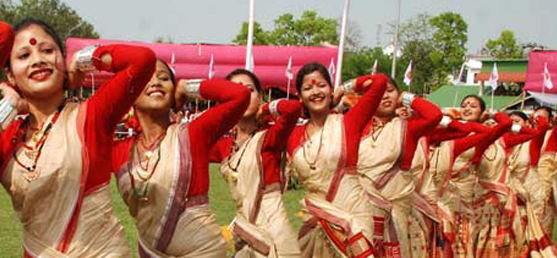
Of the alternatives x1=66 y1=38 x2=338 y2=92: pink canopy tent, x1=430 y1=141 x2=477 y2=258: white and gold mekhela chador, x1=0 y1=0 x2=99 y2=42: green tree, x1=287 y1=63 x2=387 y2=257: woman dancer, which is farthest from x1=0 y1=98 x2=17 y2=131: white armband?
x1=0 y1=0 x2=99 y2=42: green tree

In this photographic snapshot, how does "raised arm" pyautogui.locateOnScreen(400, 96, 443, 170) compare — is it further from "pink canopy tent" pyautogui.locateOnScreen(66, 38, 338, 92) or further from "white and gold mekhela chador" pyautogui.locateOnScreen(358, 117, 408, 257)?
"pink canopy tent" pyautogui.locateOnScreen(66, 38, 338, 92)

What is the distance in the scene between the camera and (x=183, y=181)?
4270 millimetres

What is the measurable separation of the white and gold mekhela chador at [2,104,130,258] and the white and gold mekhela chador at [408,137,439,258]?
4.48 metres

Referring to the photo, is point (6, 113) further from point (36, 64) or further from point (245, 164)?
point (245, 164)

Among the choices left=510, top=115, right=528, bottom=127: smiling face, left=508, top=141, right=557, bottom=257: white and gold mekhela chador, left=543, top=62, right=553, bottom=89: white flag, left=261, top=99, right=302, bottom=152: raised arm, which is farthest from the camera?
left=543, top=62, right=553, bottom=89: white flag

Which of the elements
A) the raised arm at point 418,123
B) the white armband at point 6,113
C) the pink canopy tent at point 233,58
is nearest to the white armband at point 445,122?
the raised arm at point 418,123

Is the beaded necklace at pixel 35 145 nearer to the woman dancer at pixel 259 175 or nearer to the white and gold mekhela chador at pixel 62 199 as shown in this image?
the white and gold mekhela chador at pixel 62 199

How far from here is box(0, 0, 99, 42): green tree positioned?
49.2m


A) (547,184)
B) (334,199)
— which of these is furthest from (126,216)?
(334,199)

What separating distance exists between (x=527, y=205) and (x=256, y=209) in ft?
18.2

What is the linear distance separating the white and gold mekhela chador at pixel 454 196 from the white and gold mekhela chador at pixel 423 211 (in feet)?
0.85

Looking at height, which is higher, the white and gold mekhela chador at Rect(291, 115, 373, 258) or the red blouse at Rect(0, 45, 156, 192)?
the red blouse at Rect(0, 45, 156, 192)

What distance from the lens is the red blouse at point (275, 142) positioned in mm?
5500

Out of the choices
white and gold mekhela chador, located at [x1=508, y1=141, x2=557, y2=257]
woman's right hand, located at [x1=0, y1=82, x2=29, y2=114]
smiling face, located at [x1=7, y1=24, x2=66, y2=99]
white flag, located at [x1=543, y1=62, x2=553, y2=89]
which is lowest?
white and gold mekhela chador, located at [x1=508, y1=141, x2=557, y2=257]
